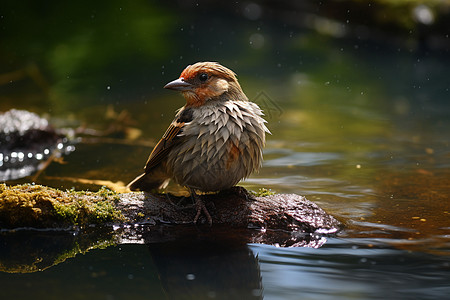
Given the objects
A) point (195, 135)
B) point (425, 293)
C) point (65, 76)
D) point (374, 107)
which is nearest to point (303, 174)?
point (195, 135)

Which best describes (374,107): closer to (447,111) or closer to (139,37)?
(447,111)

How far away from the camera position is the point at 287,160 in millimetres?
5816

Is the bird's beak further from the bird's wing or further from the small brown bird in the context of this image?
the bird's wing

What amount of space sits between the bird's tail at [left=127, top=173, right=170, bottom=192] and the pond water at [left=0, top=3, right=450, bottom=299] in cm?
66

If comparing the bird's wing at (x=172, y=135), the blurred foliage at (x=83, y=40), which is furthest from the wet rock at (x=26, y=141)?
the bird's wing at (x=172, y=135)

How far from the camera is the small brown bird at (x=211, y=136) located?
152 inches

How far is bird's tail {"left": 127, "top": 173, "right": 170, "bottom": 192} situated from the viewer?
4.38m

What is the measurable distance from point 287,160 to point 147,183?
179 cm

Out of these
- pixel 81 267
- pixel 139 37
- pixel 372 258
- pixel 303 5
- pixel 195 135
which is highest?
pixel 303 5

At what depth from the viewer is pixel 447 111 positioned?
768 centimetres

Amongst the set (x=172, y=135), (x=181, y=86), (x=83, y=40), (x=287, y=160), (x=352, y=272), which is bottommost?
(x=352, y=272)

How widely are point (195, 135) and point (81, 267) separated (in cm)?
107

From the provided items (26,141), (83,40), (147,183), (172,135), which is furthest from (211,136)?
(83,40)

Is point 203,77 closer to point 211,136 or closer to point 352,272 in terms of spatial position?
point 211,136
